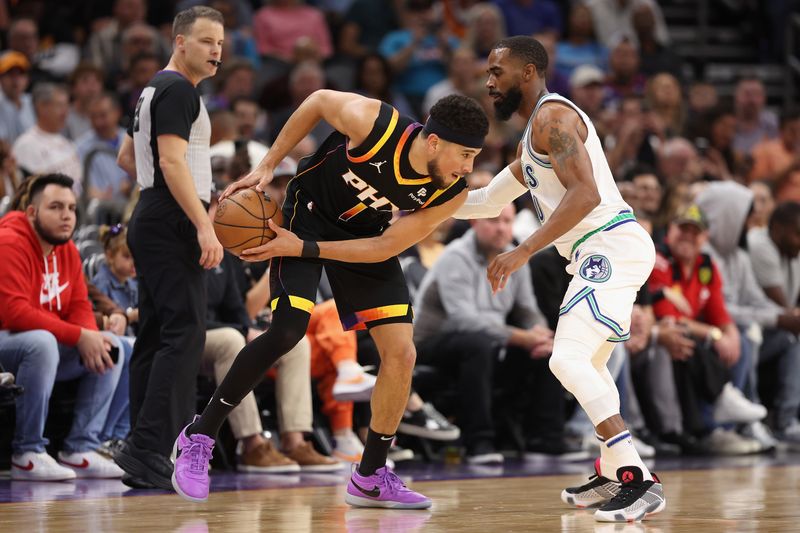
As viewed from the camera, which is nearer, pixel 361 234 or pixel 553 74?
pixel 361 234

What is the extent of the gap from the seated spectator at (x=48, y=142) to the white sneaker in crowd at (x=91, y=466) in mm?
2792

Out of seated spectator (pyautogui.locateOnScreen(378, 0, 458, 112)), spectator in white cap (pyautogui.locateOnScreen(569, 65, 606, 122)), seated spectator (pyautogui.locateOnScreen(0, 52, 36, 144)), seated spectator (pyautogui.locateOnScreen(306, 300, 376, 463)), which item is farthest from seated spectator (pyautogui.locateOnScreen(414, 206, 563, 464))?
seated spectator (pyautogui.locateOnScreen(378, 0, 458, 112))

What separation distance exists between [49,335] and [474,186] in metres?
3.17

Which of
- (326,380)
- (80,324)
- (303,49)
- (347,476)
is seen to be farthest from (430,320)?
(303,49)

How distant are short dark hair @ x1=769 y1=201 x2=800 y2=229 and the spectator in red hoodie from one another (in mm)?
5832

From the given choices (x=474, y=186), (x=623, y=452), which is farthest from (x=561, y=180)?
(x=474, y=186)

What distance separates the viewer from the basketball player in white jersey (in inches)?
197

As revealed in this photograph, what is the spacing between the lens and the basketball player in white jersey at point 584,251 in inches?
197

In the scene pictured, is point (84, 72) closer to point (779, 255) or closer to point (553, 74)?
point (553, 74)

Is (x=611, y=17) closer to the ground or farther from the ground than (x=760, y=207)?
farther from the ground

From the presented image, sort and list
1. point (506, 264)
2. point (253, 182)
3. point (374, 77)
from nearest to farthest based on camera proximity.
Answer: point (506, 264), point (253, 182), point (374, 77)

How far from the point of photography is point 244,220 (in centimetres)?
506

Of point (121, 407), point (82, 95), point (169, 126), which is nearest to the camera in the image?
point (169, 126)

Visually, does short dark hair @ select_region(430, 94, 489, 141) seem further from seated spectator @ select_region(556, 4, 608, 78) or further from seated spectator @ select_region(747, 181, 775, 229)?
seated spectator @ select_region(556, 4, 608, 78)
